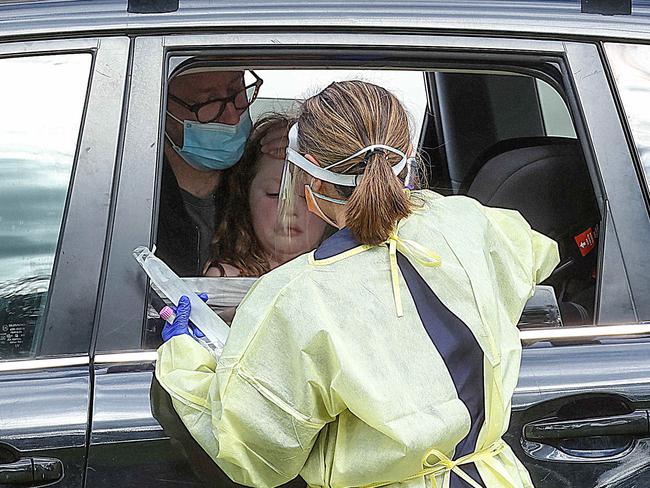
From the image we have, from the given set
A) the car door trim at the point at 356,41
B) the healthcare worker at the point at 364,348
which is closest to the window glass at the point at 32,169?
the car door trim at the point at 356,41

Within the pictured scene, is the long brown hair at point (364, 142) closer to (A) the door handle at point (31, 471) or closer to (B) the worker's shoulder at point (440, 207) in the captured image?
(B) the worker's shoulder at point (440, 207)

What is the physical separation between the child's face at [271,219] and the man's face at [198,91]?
8.0 inches

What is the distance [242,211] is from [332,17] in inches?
29.3

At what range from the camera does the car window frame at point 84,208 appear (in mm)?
1884

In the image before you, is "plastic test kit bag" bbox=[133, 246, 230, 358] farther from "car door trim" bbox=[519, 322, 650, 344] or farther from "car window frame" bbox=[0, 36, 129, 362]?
"car door trim" bbox=[519, 322, 650, 344]

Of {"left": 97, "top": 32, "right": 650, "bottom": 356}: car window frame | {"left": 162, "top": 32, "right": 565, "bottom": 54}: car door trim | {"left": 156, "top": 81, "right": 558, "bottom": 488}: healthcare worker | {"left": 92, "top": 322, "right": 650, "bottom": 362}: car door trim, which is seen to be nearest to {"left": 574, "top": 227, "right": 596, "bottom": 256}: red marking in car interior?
{"left": 97, "top": 32, "right": 650, "bottom": 356}: car window frame

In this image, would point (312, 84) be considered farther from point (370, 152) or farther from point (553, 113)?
point (553, 113)

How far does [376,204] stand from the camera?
65.7 inches

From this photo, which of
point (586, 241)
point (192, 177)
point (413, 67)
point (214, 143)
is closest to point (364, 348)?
point (413, 67)

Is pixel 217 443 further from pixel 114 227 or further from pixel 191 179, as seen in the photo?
pixel 191 179

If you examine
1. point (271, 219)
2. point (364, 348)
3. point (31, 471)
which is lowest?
point (31, 471)

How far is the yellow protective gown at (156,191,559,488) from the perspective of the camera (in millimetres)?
1590

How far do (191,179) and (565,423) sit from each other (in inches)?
45.3

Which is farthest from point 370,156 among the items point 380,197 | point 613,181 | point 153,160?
point 613,181
